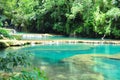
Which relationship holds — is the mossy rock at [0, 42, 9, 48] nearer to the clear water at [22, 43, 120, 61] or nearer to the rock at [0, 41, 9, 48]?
the rock at [0, 41, 9, 48]

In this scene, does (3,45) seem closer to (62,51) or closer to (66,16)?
(62,51)

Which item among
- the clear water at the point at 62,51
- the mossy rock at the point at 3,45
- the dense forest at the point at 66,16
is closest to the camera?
the clear water at the point at 62,51

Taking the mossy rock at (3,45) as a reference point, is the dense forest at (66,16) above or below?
above

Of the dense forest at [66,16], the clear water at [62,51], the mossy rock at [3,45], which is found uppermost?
the dense forest at [66,16]

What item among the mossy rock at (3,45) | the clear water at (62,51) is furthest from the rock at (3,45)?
the clear water at (62,51)

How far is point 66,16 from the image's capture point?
41.9 metres

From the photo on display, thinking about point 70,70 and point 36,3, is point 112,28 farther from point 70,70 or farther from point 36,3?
point 70,70

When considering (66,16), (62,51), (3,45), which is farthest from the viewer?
(66,16)

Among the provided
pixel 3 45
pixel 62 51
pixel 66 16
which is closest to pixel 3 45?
pixel 3 45

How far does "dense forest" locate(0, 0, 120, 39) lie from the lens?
36.2 metres

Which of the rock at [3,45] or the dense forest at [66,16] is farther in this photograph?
the dense forest at [66,16]

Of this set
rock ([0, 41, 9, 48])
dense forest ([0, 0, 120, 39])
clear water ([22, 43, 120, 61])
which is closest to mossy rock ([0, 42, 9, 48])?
rock ([0, 41, 9, 48])

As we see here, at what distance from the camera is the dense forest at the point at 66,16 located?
Result: 119 ft

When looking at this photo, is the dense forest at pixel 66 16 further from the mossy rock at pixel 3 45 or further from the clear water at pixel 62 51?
the mossy rock at pixel 3 45
